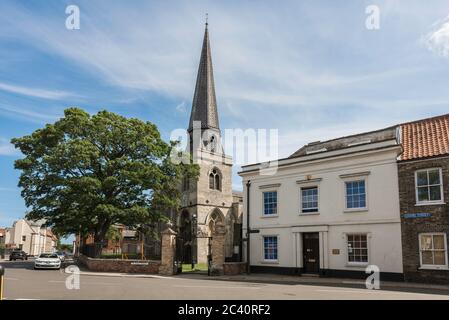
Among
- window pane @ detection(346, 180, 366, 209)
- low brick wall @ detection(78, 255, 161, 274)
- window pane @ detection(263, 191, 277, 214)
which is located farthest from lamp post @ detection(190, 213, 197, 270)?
window pane @ detection(346, 180, 366, 209)

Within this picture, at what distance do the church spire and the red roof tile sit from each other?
30679 millimetres

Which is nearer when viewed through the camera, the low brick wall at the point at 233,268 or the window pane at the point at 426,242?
the window pane at the point at 426,242

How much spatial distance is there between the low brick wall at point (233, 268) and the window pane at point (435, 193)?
462 inches

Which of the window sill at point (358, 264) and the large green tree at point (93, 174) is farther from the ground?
the large green tree at point (93, 174)

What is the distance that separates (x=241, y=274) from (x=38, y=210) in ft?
57.2

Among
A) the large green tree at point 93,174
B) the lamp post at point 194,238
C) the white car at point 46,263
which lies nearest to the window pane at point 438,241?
the large green tree at point 93,174

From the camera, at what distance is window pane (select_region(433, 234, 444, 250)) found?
19109 mm

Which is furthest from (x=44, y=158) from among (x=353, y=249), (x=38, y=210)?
(x=353, y=249)

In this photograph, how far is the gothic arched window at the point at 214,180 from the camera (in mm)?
50628

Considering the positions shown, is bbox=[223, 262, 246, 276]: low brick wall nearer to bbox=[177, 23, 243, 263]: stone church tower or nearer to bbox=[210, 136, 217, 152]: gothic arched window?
bbox=[177, 23, 243, 263]: stone church tower

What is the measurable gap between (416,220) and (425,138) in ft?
15.7

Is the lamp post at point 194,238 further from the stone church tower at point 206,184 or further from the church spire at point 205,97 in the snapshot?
the church spire at point 205,97

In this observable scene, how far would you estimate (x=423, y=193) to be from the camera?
19875 mm

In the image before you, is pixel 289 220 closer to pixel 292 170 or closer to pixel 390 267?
pixel 292 170
